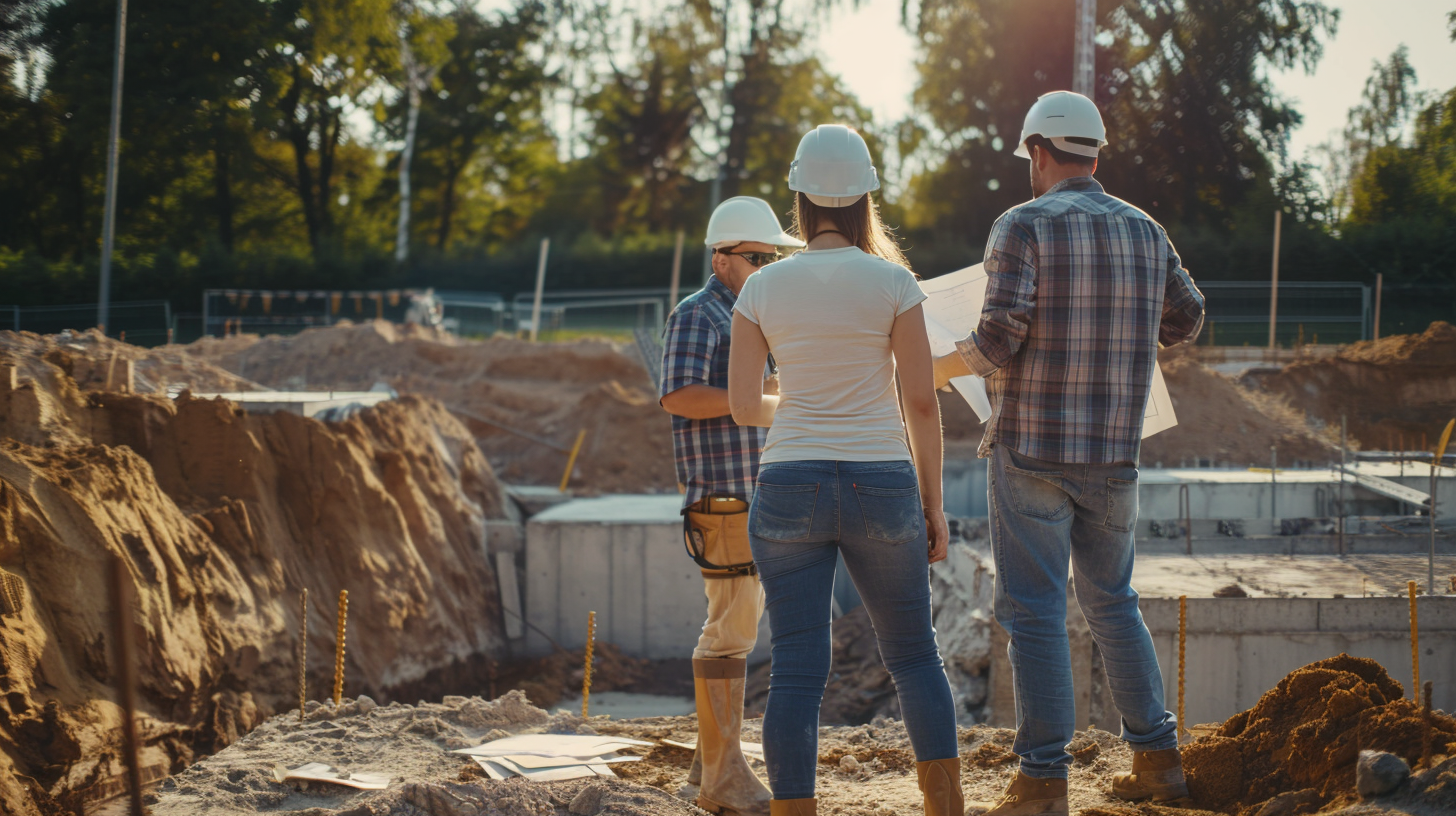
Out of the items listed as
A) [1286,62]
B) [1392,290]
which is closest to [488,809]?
[1392,290]

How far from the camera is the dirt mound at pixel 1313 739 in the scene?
2.89 metres

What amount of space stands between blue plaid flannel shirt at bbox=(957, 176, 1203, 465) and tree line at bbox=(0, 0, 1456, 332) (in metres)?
12.7

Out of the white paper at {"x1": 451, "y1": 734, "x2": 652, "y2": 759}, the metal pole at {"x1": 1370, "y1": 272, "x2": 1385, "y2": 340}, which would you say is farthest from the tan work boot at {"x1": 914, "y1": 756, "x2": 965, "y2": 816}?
the metal pole at {"x1": 1370, "y1": 272, "x2": 1385, "y2": 340}

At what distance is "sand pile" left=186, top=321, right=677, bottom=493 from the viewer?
52.2ft

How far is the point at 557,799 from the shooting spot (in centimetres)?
355

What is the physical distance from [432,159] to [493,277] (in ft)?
19.4

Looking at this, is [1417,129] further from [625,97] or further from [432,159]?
[432,159]

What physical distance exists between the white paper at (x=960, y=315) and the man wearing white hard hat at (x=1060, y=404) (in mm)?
511

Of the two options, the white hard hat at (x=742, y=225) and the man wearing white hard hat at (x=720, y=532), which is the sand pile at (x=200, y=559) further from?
the white hard hat at (x=742, y=225)

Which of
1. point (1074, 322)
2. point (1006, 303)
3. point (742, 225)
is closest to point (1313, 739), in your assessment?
point (1074, 322)

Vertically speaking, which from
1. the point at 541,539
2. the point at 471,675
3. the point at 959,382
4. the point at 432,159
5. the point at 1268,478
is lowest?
the point at 471,675

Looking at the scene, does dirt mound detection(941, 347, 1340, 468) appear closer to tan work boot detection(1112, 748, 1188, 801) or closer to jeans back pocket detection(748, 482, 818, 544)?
tan work boot detection(1112, 748, 1188, 801)

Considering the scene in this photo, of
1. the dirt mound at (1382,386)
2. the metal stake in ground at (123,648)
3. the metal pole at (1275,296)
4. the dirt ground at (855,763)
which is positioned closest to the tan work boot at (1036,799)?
the dirt ground at (855,763)

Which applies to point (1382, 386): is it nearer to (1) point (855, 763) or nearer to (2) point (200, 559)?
(1) point (855, 763)
